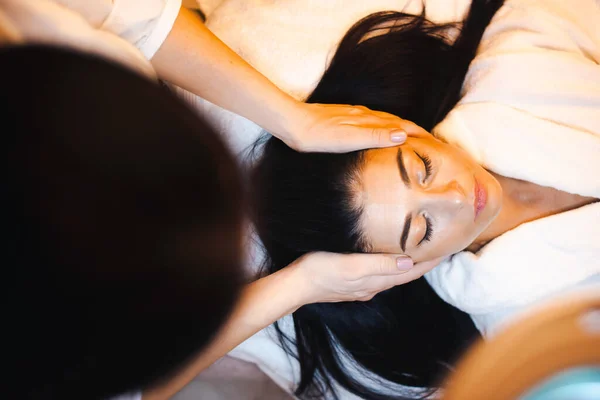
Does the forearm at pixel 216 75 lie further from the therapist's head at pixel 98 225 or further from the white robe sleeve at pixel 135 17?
the therapist's head at pixel 98 225

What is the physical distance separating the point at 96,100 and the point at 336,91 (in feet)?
2.48

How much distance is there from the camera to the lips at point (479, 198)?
888mm

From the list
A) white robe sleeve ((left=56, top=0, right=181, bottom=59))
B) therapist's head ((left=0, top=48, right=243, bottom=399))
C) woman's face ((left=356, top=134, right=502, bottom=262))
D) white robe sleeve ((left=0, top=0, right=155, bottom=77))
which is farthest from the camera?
woman's face ((left=356, top=134, right=502, bottom=262))

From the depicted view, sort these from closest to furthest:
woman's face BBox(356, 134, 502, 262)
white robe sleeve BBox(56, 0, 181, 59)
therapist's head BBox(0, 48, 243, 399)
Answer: therapist's head BBox(0, 48, 243, 399), white robe sleeve BBox(56, 0, 181, 59), woman's face BBox(356, 134, 502, 262)

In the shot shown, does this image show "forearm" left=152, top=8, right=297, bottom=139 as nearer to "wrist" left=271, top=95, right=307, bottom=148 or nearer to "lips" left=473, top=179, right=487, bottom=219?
Result: "wrist" left=271, top=95, right=307, bottom=148

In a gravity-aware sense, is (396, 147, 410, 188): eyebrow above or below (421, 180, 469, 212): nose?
above

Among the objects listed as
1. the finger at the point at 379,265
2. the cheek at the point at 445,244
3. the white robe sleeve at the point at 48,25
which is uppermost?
the white robe sleeve at the point at 48,25

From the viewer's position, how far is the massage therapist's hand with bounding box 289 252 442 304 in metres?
0.91

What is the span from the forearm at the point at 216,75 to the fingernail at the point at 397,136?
0.62 feet

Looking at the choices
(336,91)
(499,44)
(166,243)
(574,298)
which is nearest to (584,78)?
(499,44)

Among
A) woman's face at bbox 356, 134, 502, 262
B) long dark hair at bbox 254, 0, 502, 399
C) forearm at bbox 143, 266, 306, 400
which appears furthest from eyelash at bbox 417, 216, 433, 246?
forearm at bbox 143, 266, 306, 400

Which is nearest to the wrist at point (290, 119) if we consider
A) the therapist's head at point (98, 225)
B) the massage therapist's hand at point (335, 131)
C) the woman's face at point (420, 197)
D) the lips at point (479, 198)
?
the massage therapist's hand at point (335, 131)

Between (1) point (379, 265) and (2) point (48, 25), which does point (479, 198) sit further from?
(2) point (48, 25)

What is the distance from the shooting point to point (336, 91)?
1060 mm
